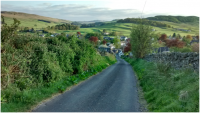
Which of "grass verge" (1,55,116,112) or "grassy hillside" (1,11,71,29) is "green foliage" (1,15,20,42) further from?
"grass verge" (1,55,116,112)

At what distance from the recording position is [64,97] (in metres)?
8.67

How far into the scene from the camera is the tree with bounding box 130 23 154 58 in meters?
32.6

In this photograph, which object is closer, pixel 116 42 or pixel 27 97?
pixel 27 97

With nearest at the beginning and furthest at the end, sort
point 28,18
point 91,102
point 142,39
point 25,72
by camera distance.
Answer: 1. point 91,102
2. point 25,72
3. point 28,18
4. point 142,39

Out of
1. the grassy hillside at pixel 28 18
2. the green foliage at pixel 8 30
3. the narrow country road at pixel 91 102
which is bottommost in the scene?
the narrow country road at pixel 91 102

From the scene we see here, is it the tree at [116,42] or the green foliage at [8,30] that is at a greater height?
the green foliage at [8,30]

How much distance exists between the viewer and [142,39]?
3275 cm

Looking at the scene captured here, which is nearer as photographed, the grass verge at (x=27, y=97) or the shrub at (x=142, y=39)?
the grass verge at (x=27, y=97)

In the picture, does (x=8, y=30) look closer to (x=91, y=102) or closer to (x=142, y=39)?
(x=91, y=102)

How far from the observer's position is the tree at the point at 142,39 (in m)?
32.6

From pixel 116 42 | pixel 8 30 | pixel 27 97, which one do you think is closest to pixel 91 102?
pixel 27 97

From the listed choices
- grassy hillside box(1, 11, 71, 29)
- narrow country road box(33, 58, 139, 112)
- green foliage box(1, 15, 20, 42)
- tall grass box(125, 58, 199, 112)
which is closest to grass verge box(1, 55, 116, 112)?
narrow country road box(33, 58, 139, 112)

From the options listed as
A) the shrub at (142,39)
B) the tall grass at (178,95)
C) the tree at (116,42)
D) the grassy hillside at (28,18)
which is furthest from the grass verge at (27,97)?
the tree at (116,42)

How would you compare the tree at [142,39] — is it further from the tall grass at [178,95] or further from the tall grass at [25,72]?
the tall grass at [25,72]
